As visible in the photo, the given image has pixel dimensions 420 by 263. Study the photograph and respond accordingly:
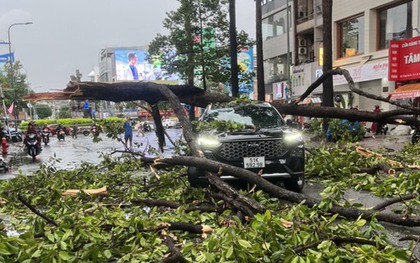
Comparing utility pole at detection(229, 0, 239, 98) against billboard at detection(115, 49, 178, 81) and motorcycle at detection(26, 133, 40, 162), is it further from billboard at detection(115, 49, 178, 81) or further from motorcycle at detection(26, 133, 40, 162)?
billboard at detection(115, 49, 178, 81)

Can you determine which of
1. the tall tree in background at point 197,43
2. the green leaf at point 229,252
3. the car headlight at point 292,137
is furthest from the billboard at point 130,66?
the green leaf at point 229,252

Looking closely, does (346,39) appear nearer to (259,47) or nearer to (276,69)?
(259,47)

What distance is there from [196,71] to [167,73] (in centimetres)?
188

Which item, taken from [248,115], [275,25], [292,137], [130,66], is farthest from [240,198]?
[130,66]

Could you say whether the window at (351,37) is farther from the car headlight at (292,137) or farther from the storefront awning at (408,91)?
the car headlight at (292,137)

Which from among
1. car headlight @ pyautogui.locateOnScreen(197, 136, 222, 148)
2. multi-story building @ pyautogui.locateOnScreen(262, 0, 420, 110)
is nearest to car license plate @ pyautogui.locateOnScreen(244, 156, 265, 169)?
car headlight @ pyautogui.locateOnScreen(197, 136, 222, 148)

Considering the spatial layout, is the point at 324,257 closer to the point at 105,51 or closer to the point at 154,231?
the point at 154,231

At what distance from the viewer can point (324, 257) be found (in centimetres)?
314

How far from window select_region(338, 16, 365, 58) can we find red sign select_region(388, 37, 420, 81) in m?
6.11

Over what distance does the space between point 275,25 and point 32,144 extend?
29.5m

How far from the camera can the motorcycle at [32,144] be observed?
676 inches

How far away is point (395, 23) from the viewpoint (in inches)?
965

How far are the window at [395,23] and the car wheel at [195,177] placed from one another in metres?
21.7

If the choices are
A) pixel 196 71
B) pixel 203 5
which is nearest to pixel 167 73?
pixel 196 71
